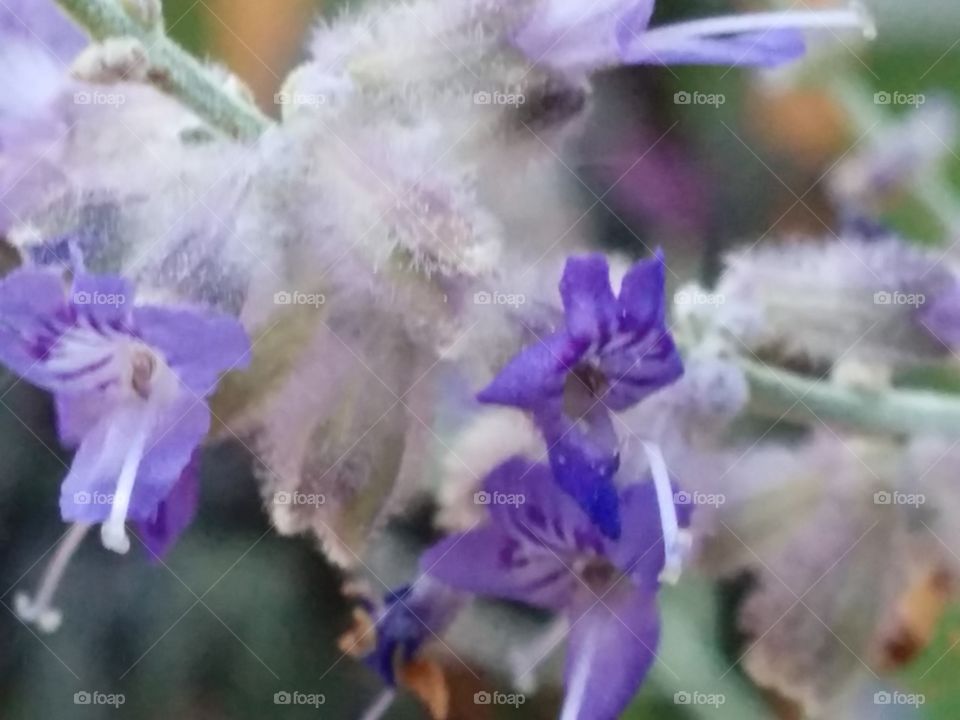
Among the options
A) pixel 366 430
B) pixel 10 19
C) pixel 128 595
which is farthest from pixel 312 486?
pixel 10 19

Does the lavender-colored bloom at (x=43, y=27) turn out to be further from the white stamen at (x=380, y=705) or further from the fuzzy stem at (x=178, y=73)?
the white stamen at (x=380, y=705)

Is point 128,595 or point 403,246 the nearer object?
point 403,246

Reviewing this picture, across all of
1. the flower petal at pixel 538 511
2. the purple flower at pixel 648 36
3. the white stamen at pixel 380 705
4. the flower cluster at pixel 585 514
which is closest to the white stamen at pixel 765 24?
the purple flower at pixel 648 36

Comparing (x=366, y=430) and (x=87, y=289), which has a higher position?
(x=87, y=289)

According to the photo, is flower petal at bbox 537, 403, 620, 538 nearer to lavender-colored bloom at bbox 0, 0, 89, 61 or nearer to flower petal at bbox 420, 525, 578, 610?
flower petal at bbox 420, 525, 578, 610

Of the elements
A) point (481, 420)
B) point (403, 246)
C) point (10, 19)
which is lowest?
point (481, 420)

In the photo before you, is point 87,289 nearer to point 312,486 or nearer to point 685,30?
point 312,486

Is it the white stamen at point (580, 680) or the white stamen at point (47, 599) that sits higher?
the white stamen at point (47, 599)

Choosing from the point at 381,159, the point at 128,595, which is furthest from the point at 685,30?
the point at 128,595
